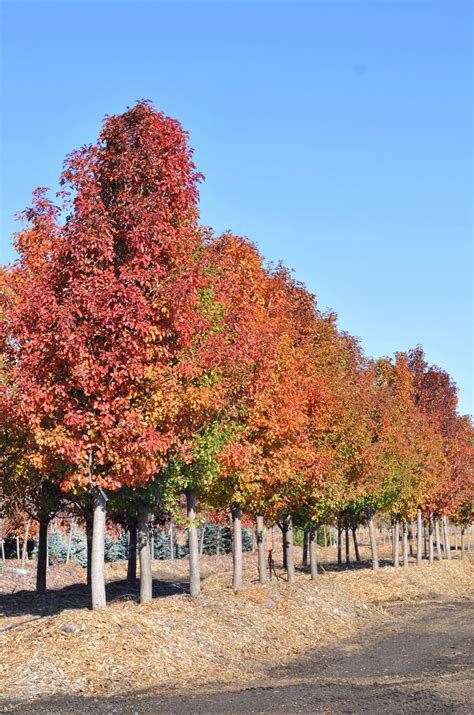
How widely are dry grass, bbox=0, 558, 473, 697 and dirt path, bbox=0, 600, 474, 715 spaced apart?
0.65 metres

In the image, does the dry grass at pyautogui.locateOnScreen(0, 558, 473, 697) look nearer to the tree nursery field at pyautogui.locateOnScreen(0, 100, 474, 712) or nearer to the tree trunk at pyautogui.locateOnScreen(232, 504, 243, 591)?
the tree nursery field at pyautogui.locateOnScreen(0, 100, 474, 712)

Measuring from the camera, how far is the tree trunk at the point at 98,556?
14.3 m

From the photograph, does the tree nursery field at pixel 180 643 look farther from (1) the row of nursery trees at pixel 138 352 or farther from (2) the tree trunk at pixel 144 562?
(1) the row of nursery trees at pixel 138 352

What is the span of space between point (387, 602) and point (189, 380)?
16.7 meters

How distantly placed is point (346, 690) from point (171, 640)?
3475 millimetres

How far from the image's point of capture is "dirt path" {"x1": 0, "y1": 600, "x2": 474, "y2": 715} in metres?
10.3

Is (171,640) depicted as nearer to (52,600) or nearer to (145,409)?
(145,409)

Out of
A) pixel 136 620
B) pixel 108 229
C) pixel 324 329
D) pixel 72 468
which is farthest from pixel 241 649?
pixel 324 329

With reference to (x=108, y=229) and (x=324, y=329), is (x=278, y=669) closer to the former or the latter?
(x=108, y=229)

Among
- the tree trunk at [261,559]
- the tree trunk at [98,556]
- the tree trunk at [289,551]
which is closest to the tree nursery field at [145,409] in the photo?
the tree trunk at [98,556]

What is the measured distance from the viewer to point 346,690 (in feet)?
38.7

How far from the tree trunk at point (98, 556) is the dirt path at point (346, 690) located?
320 centimetres

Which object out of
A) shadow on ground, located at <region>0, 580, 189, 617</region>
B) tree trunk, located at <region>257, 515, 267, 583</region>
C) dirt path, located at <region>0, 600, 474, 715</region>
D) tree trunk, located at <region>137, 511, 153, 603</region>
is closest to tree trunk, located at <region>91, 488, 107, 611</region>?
tree trunk, located at <region>137, 511, 153, 603</region>

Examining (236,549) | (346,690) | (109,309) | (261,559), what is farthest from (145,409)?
(261,559)
